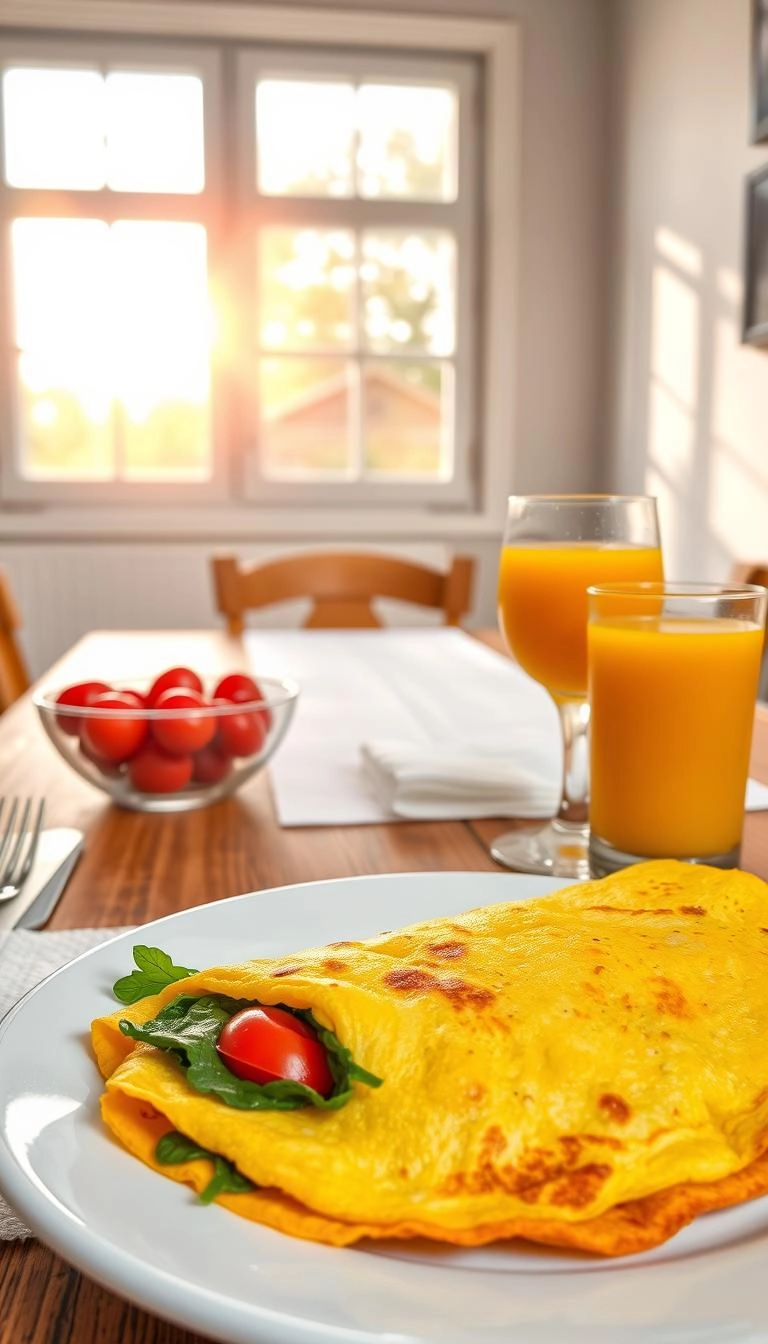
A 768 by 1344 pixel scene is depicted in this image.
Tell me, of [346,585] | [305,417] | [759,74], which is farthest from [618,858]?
[305,417]

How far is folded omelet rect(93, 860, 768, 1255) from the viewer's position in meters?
0.33

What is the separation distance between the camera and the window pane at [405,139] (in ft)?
12.0

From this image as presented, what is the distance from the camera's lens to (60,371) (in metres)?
3.69

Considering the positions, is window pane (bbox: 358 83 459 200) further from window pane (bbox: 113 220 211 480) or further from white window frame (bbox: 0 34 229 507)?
window pane (bbox: 113 220 211 480)

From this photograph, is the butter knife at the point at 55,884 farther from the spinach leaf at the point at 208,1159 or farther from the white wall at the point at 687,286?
the white wall at the point at 687,286

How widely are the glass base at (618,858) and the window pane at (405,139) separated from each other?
11.3 feet

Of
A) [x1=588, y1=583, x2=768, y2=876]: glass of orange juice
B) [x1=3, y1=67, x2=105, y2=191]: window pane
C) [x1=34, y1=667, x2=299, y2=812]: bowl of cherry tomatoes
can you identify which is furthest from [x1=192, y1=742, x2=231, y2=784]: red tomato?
[x1=3, y1=67, x2=105, y2=191]: window pane

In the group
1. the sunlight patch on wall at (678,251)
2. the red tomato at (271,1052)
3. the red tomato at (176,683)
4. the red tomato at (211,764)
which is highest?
the sunlight patch on wall at (678,251)

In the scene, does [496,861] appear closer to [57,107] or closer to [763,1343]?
[763,1343]

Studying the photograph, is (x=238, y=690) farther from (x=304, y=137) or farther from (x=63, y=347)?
(x=304, y=137)

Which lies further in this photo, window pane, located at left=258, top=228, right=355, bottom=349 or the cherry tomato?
window pane, located at left=258, top=228, right=355, bottom=349

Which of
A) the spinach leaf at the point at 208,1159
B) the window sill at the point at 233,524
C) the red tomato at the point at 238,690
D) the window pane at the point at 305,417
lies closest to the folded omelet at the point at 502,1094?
the spinach leaf at the point at 208,1159

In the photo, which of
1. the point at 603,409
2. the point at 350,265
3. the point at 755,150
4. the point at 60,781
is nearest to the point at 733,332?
the point at 755,150

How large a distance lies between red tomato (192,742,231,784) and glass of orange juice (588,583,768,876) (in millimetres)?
347
